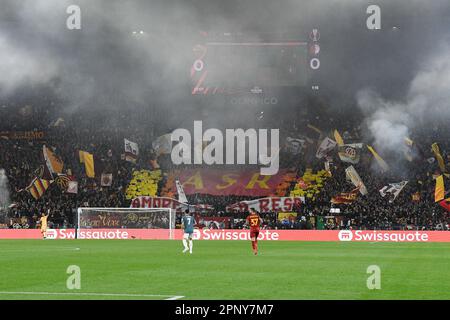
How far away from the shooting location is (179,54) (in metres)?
62.5

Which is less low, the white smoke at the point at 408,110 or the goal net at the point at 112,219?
the white smoke at the point at 408,110

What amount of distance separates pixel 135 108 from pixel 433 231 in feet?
92.8

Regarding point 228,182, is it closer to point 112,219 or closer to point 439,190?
point 112,219

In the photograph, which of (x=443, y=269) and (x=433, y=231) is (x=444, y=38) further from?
(x=443, y=269)

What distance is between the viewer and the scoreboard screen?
56.8 metres

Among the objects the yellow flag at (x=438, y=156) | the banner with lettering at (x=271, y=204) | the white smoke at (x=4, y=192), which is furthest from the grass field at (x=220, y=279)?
the white smoke at (x=4, y=192)

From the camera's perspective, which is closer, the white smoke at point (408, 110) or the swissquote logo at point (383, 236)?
the swissquote logo at point (383, 236)

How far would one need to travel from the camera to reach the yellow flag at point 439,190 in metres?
58.1

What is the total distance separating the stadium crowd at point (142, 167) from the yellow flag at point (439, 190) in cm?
45

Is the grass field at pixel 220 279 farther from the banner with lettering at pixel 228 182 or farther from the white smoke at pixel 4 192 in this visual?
the banner with lettering at pixel 228 182

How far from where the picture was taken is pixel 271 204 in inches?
2453

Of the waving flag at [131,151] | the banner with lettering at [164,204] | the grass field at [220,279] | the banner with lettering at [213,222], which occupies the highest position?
the waving flag at [131,151]

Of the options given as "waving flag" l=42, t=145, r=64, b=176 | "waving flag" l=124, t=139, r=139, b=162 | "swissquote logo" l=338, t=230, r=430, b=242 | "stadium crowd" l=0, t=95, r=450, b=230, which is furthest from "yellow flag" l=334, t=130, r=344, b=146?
"waving flag" l=42, t=145, r=64, b=176

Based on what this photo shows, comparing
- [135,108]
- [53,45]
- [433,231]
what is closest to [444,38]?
[433,231]
